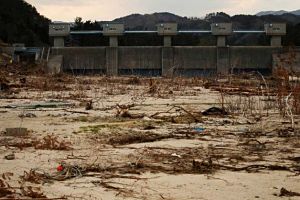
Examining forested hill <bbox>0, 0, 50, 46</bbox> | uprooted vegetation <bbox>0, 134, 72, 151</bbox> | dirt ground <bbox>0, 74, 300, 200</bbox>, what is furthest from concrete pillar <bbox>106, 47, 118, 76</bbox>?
uprooted vegetation <bbox>0, 134, 72, 151</bbox>

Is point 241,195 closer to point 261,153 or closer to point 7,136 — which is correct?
point 261,153

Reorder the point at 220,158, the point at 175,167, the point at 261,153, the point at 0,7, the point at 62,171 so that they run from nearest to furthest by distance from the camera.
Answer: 1. the point at 62,171
2. the point at 175,167
3. the point at 220,158
4. the point at 261,153
5. the point at 0,7

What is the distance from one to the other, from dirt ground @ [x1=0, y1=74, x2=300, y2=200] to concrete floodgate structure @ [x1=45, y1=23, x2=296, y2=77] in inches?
1177

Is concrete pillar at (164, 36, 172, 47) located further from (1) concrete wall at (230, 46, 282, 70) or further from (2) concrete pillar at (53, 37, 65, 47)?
(2) concrete pillar at (53, 37, 65, 47)

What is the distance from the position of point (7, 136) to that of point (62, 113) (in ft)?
10.5

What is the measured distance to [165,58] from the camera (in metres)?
40.8

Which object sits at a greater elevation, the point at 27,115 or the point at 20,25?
the point at 20,25

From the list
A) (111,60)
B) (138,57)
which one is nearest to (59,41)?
(111,60)

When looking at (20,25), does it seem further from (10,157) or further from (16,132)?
(10,157)

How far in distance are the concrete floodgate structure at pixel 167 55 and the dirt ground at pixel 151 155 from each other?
1177 inches

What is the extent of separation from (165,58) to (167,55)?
0.90 feet

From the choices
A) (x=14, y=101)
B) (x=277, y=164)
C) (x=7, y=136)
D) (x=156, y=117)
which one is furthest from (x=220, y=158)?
(x=14, y=101)

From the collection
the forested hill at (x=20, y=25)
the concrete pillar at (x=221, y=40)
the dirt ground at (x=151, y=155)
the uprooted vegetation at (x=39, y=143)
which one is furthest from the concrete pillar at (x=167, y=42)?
the uprooted vegetation at (x=39, y=143)

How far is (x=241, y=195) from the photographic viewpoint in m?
4.51
